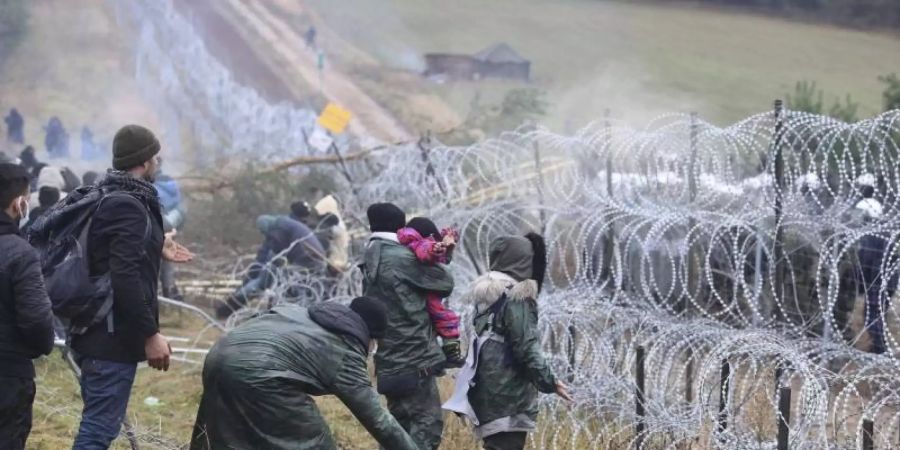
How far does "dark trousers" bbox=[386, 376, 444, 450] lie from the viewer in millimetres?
5090

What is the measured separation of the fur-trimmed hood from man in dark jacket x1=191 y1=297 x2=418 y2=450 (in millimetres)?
1205

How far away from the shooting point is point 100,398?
4.23m

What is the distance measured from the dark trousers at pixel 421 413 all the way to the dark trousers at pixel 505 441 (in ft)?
1.08

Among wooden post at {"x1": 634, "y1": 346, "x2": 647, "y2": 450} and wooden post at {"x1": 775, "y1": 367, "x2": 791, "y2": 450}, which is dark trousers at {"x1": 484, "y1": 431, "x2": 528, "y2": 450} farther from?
wooden post at {"x1": 775, "y1": 367, "x2": 791, "y2": 450}

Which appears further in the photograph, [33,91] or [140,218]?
[33,91]

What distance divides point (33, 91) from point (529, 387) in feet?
66.0

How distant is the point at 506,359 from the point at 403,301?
63 cm

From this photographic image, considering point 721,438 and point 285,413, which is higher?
point 285,413

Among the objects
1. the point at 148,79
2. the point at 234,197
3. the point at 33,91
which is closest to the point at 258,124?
the point at 148,79

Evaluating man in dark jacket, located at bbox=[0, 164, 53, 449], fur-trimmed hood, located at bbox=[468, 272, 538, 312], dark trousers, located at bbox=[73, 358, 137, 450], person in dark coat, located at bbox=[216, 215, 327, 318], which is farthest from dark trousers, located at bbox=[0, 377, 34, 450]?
person in dark coat, located at bbox=[216, 215, 327, 318]

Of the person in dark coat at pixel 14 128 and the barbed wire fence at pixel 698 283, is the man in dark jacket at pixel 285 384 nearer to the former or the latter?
the barbed wire fence at pixel 698 283

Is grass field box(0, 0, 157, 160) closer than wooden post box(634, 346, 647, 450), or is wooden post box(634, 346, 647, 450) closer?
wooden post box(634, 346, 647, 450)

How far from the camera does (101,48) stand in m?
23.3

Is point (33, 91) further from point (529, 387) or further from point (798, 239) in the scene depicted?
point (529, 387)
